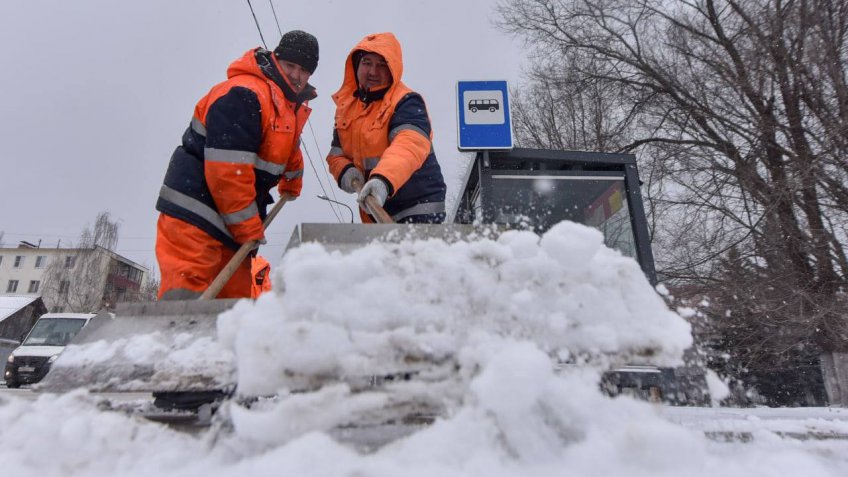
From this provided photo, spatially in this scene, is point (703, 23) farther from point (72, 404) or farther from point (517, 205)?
point (72, 404)

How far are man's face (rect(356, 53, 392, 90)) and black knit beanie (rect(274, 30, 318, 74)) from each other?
36cm

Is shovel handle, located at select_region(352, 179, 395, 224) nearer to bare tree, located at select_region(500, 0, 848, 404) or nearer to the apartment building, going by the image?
bare tree, located at select_region(500, 0, 848, 404)

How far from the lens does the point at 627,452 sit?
927mm

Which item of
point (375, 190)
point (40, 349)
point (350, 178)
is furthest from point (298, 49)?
point (40, 349)

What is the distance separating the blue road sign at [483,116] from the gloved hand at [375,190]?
2003 millimetres

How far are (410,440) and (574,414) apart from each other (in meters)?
0.35

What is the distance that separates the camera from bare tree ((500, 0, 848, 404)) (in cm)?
602

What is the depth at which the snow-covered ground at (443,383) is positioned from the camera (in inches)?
37.1

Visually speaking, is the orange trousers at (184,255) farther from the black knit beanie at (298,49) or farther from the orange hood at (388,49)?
the orange hood at (388,49)

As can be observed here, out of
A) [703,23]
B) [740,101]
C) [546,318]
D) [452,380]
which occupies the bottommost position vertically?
[452,380]

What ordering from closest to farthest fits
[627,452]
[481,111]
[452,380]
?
1. [627,452]
2. [452,380]
3. [481,111]

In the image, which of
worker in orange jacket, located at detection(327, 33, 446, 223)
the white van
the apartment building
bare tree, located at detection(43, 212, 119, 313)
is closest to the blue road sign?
worker in orange jacket, located at detection(327, 33, 446, 223)

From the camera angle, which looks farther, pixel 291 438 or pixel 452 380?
pixel 452 380

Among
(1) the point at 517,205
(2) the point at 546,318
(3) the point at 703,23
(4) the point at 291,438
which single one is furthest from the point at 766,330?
(4) the point at 291,438
